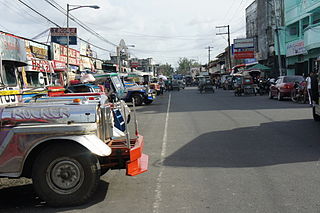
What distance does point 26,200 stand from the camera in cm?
510

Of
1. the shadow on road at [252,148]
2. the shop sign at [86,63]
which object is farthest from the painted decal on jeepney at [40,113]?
the shop sign at [86,63]

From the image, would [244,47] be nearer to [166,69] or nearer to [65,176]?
[65,176]

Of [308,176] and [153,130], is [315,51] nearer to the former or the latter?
[153,130]

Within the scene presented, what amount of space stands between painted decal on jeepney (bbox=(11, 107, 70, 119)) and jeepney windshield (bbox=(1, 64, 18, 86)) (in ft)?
7.05

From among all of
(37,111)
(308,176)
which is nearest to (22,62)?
(37,111)

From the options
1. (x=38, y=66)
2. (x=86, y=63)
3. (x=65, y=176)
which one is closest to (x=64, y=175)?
(x=65, y=176)

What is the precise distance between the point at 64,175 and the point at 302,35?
33.8 meters

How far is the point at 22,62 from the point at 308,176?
19.9 ft

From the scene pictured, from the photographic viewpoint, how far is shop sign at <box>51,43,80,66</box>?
33.4m

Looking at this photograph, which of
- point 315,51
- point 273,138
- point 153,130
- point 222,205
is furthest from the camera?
point 315,51

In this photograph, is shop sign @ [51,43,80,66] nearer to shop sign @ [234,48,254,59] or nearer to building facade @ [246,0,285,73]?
building facade @ [246,0,285,73]

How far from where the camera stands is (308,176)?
19.0 feet

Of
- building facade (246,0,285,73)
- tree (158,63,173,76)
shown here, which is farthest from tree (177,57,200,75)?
building facade (246,0,285,73)

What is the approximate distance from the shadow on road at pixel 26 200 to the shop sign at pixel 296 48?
102ft
